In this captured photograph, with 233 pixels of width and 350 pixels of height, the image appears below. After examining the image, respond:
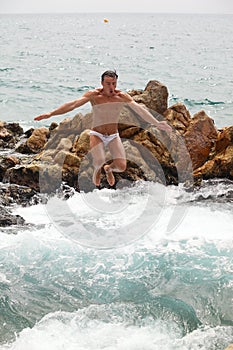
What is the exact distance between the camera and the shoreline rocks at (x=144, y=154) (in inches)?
521

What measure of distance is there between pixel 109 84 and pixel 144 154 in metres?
5.32

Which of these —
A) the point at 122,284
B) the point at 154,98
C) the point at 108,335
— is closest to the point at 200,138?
the point at 154,98

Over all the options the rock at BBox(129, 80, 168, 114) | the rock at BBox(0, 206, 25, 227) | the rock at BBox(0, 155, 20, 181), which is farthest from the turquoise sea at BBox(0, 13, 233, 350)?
the rock at BBox(129, 80, 168, 114)

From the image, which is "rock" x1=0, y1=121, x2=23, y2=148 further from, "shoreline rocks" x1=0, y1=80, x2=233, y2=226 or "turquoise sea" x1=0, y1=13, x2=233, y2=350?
"turquoise sea" x1=0, y1=13, x2=233, y2=350

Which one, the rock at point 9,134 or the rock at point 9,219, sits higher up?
the rock at point 9,134

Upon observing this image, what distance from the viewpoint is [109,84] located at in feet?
27.8

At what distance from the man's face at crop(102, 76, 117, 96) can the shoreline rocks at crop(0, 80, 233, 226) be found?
14.3ft

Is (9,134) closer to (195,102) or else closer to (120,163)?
(120,163)

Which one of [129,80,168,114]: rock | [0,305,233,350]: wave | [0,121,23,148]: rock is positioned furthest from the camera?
[0,121,23,148]: rock

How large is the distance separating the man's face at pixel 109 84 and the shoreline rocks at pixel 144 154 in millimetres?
4364

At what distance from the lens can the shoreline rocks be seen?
13.2 m

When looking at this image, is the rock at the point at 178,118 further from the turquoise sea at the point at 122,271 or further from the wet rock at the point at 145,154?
the turquoise sea at the point at 122,271

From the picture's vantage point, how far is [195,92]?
31875 millimetres

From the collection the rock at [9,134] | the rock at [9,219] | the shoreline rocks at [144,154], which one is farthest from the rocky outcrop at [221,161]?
the rock at [9,134]
